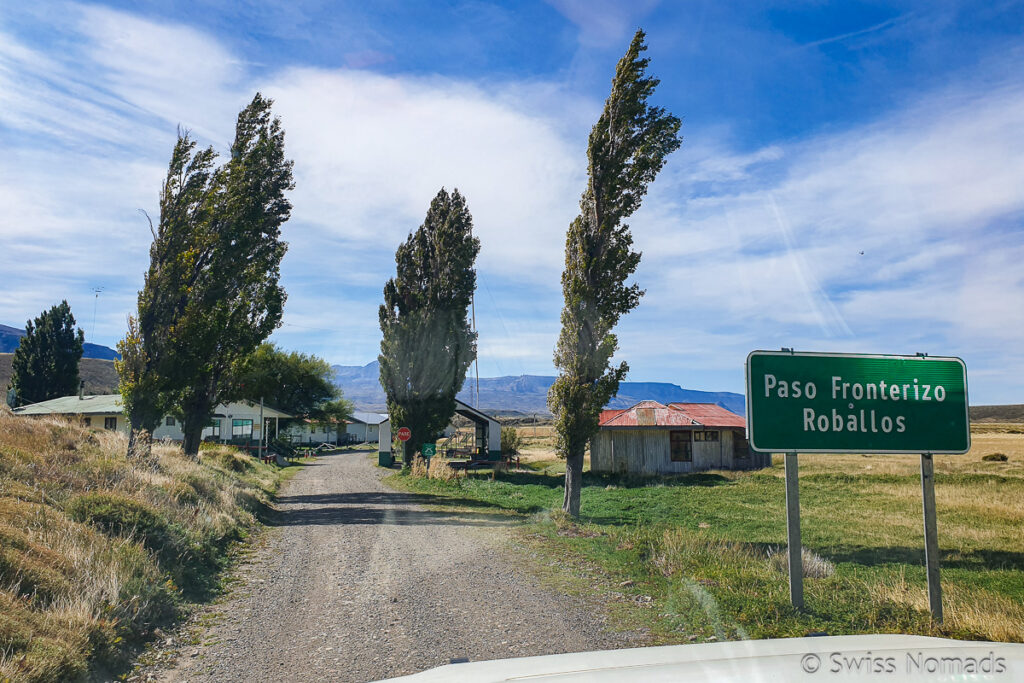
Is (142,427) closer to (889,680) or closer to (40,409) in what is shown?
(889,680)

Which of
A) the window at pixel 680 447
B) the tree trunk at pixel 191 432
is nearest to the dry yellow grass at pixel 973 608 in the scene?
the tree trunk at pixel 191 432

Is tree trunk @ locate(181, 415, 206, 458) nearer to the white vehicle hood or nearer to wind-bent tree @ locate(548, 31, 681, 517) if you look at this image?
wind-bent tree @ locate(548, 31, 681, 517)

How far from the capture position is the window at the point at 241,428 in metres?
56.5

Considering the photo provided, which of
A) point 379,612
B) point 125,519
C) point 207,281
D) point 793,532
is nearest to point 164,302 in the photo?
point 207,281

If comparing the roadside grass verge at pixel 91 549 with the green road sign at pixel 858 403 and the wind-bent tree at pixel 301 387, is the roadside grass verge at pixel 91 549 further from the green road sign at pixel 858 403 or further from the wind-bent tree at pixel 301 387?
the wind-bent tree at pixel 301 387

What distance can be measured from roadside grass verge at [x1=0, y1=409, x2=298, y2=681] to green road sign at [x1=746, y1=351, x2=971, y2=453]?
285 inches

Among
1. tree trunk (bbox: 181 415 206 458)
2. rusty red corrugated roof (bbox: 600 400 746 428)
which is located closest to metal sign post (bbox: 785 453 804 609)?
tree trunk (bbox: 181 415 206 458)

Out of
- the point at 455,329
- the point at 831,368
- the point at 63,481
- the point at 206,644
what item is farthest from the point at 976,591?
the point at 455,329

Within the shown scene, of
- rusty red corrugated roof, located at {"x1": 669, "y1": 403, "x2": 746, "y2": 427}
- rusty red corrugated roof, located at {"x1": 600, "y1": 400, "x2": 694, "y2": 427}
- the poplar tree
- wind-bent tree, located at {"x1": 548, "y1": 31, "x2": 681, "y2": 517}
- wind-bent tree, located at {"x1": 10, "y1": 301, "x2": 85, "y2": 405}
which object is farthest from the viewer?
wind-bent tree, located at {"x1": 10, "y1": 301, "x2": 85, "y2": 405}

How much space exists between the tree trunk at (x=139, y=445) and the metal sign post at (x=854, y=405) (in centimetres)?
1543

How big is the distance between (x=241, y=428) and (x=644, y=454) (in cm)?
3988

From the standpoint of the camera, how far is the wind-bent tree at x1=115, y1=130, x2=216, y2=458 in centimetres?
1967

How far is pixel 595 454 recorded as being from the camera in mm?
36438

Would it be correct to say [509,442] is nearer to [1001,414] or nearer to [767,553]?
[767,553]
